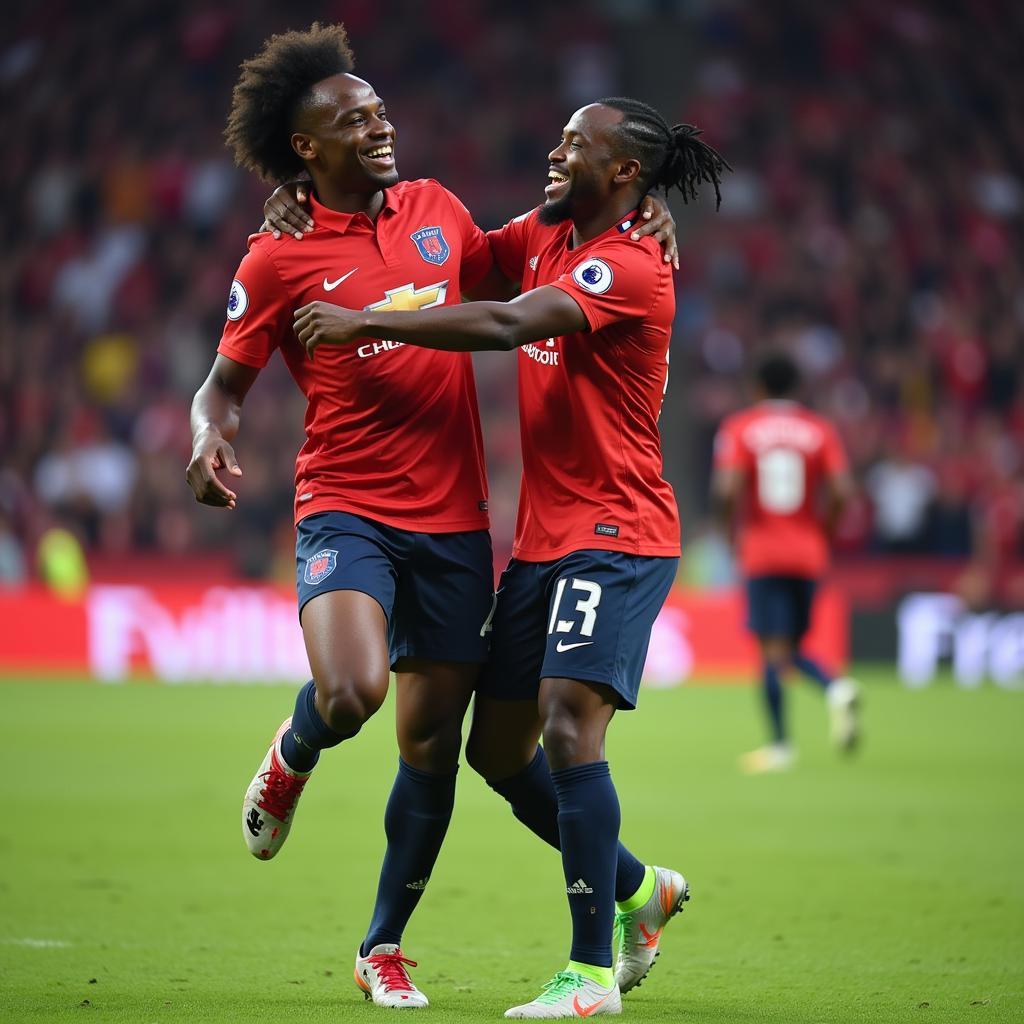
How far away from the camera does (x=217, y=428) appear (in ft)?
15.9

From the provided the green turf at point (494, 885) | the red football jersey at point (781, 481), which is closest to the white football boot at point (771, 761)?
the green turf at point (494, 885)

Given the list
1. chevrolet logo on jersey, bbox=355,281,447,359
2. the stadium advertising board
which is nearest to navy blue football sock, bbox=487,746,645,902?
chevrolet logo on jersey, bbox=355,281,447,359

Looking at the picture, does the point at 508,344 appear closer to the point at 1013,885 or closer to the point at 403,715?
the point at 403,715

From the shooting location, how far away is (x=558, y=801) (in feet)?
14.9

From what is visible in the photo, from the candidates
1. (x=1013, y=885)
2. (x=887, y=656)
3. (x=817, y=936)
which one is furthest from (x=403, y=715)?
(x=887, y=656)

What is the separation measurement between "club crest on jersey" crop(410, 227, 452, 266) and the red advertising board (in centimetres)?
1094

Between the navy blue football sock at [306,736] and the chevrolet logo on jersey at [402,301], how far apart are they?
3.12 ft

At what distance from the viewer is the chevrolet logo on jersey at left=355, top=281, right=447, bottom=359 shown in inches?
192

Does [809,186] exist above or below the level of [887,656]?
above

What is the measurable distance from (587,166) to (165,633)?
12024mm

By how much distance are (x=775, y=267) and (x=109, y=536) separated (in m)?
8.75

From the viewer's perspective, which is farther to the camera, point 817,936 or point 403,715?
point 817,936

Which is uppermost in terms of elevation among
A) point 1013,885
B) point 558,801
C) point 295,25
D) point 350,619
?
point 295,25

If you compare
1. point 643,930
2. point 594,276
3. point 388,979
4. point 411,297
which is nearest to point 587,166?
point 594,276
